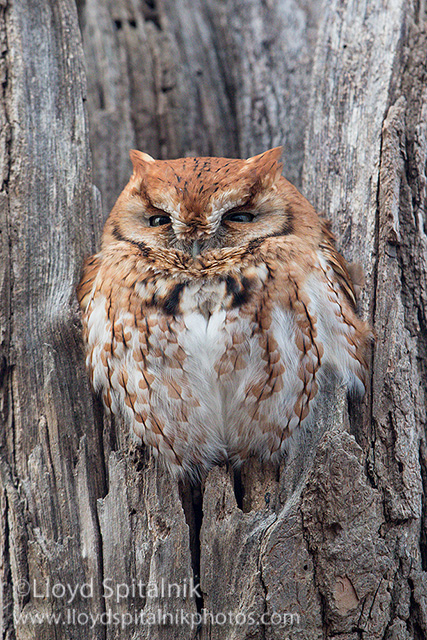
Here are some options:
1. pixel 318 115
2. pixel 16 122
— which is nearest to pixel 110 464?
pixel 16 122

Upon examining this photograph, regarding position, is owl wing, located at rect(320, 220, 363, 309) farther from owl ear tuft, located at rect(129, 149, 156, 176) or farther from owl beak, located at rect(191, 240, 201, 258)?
owl ear tuft, located at rect(129, 149, 156, 176)

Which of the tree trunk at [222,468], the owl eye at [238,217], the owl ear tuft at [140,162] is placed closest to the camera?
the tree trunk at [222,468]

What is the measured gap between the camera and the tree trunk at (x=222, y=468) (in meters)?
1.68

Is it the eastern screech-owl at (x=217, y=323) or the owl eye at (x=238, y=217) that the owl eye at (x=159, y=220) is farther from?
the owl eye at (x=238, y=217)

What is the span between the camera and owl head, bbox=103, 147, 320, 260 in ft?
5.64

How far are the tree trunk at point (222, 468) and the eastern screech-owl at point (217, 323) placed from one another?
0.34 feet

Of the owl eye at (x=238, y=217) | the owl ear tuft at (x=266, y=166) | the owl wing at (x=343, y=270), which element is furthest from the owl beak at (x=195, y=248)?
the owl wing at (x=343, y=270)

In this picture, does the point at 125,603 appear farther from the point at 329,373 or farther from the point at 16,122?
the point at 16,122

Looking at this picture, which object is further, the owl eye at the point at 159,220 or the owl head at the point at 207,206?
the owl eye at the point at 159,220

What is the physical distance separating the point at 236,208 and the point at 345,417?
2.45ft

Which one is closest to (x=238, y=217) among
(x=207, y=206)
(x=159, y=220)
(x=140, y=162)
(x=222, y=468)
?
(x=207, y=206)

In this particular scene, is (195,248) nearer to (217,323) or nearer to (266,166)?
(217,323)

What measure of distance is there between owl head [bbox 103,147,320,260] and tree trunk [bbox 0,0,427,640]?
30 cm

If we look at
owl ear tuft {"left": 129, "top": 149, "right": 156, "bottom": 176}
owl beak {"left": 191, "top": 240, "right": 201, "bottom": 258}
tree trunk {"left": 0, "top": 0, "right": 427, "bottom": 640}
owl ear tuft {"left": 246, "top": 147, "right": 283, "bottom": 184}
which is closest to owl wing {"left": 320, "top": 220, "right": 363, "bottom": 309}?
tree trunk {"left": 0, "top": 0, "right": 427, "bottom": 640}
